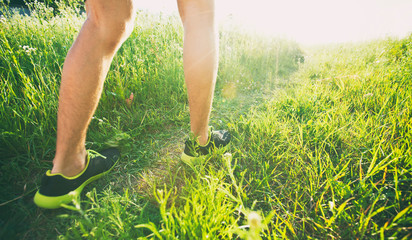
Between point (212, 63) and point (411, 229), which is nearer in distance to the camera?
point (411, 229)

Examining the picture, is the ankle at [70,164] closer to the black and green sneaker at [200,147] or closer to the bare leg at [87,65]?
the bare leg at [87,65]

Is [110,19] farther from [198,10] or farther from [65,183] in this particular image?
[65,183]

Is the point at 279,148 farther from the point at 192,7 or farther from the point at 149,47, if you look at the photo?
the point at 149,47

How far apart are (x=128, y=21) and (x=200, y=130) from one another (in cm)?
77

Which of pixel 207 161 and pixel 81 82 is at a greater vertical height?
pixel 81 82

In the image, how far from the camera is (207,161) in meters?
1.16

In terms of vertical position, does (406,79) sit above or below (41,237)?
Result: above

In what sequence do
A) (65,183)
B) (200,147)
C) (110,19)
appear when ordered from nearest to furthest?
(110,19)
(65,183)
(200,147)

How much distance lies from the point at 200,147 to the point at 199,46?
692mm

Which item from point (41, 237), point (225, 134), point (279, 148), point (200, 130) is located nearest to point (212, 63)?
point (200, 130)

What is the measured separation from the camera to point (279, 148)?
4.29 ft

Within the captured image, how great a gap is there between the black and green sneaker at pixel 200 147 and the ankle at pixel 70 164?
63cm

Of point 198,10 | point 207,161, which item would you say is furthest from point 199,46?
point 207,161

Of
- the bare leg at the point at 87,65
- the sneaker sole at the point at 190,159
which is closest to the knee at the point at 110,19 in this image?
the bare leg at the point at 87,65
